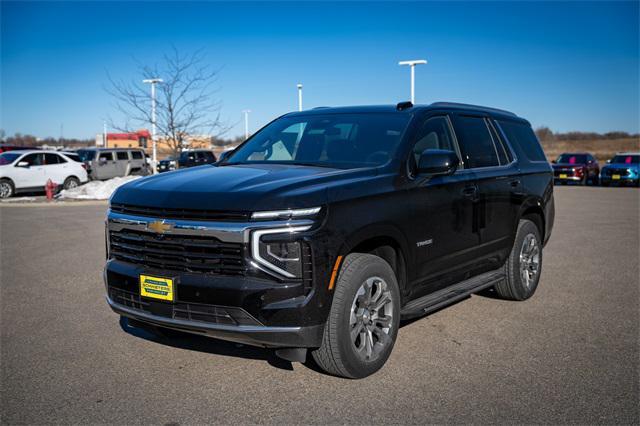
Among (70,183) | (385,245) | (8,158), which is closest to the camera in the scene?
(385,245)

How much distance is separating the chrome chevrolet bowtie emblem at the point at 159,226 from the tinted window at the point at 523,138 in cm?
411

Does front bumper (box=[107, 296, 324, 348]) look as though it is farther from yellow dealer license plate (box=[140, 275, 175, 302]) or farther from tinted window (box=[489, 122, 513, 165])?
tinted window (box=[489, 122, 513, 165])

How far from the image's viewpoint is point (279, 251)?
3879mm

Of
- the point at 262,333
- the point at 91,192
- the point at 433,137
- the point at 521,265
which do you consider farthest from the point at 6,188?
the point at 262,333

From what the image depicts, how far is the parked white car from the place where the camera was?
21562mm

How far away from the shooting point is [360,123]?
5.51 m

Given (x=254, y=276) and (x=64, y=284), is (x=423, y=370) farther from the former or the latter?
(x=64, y=284)

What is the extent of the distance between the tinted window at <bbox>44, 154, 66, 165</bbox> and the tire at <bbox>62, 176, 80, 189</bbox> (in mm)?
720

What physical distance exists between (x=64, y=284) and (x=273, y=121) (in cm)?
347

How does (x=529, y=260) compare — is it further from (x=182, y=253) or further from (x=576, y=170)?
(x=576, y=170)

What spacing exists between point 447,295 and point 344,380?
1398 mm

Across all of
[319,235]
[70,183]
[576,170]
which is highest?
[70,183]

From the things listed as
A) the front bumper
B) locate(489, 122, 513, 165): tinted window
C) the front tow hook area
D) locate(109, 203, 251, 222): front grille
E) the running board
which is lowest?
the front tow hook area

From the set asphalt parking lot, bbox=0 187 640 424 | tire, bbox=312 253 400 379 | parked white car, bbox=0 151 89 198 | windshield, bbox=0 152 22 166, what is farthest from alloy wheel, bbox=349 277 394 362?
windshield, bbox=0 152 22 166
